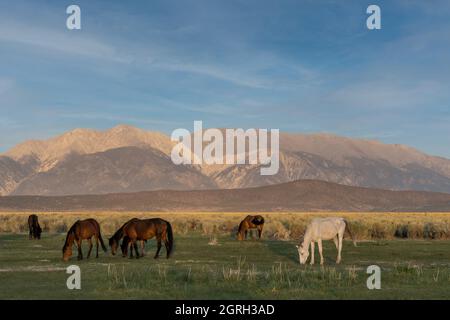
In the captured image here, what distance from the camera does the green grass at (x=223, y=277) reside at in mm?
16438

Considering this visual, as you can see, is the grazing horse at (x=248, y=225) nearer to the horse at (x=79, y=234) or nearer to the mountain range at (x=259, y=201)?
the horse at (x=79, y=234)

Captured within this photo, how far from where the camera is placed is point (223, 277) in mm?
19062

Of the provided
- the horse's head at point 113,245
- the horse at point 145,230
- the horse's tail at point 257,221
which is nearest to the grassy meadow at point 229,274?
the horse's head at point 113,245

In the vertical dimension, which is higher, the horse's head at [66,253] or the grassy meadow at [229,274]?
the horse's head at [66,253]

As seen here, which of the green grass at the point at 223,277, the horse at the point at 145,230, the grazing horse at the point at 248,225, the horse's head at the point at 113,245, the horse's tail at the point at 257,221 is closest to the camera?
the green grass at the point at 223,277

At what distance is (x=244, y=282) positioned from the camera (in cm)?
1817

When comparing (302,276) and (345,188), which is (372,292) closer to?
(302,276)

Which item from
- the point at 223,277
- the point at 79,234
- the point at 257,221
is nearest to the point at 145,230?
the point at 79,234

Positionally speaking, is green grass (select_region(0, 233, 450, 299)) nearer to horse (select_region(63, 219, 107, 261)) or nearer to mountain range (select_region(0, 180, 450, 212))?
horse (select_region(63, 219, 107, 261))

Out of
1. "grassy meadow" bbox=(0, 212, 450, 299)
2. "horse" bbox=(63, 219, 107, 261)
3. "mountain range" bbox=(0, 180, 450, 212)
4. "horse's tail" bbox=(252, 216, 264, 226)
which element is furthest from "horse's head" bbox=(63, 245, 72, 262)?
"mountain range" bbox=(0, 180, 450, 212)
